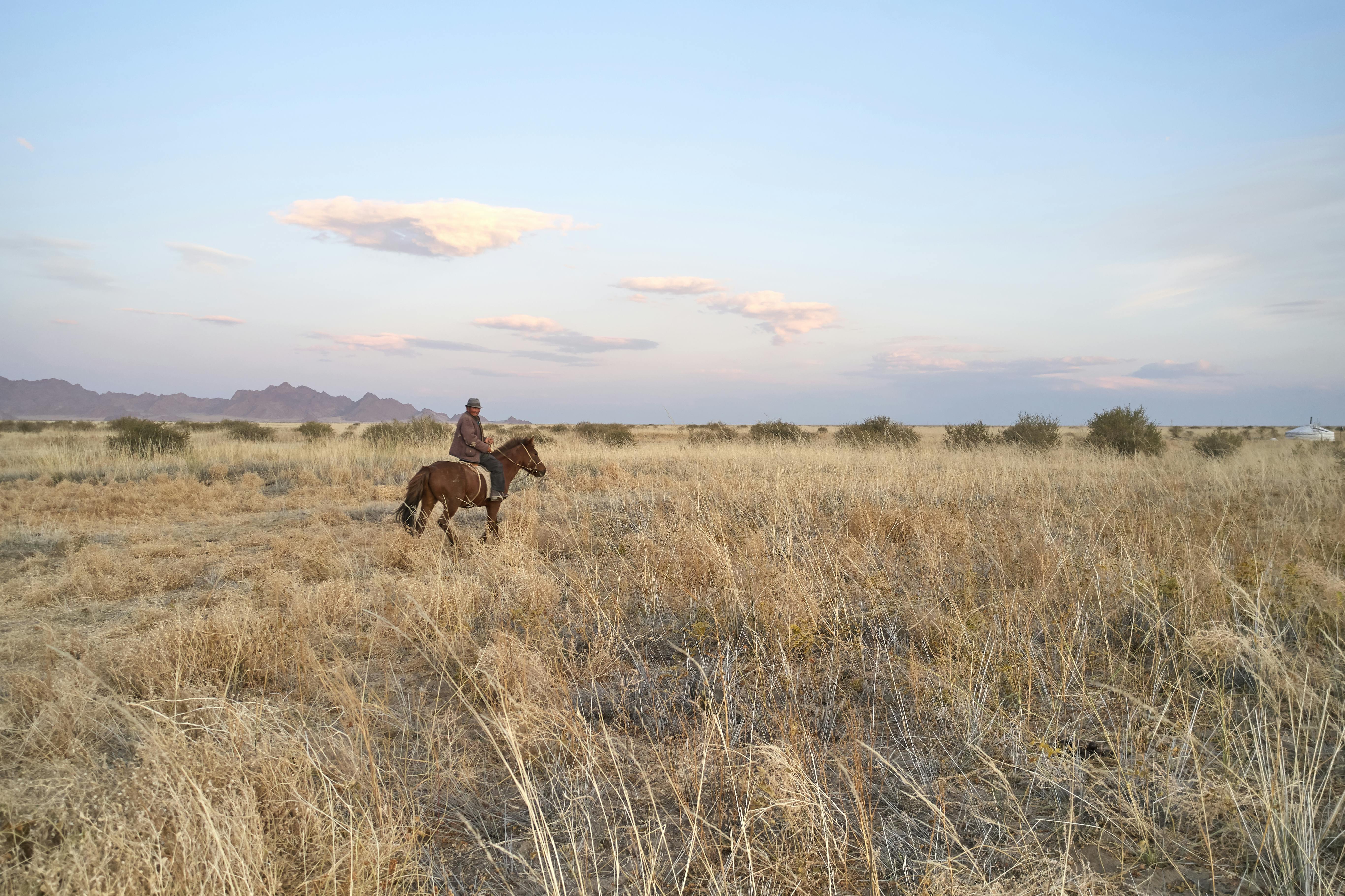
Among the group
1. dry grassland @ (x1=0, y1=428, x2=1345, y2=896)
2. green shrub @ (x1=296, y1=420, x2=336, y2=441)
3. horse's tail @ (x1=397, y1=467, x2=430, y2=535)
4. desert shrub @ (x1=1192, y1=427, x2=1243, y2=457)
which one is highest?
desert shrub @ (x1=1192, y1=427, x2=1243, y2=457)

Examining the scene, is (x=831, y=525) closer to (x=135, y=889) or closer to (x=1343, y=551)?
(x=1343, y=551)

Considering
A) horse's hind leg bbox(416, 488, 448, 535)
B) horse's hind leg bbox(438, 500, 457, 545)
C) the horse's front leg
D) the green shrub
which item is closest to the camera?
horse's hind leg bbox(438, 500, 457, 545)

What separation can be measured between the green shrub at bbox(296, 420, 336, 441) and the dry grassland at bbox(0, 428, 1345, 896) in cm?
2898

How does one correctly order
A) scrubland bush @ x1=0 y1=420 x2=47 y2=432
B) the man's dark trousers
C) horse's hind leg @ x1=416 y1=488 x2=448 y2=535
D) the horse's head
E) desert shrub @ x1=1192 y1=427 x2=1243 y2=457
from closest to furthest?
horse's hind leg @ x1=416 y1=488 x2=448 y2=535 → the man's dark trousers → the horse's head → desert shrub @ x1=1192 y1=427 x2=1243 y2=457 → scrubland bush @ x1=0 y1=420 x2=47 y2=432

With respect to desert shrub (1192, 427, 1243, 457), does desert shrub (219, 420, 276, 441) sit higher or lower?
lower

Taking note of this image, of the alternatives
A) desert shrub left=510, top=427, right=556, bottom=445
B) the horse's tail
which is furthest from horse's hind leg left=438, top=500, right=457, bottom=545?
desert shrub left=510, top=427, right=556, bottom=445

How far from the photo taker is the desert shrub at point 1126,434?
1973 cm

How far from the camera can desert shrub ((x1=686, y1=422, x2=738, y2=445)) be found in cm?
2633

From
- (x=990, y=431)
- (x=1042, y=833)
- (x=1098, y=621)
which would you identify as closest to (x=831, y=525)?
(x=1098, y=621)

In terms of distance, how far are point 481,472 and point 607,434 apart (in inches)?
1040

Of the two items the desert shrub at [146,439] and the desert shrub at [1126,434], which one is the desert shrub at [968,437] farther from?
the desert shrub at [146,439]

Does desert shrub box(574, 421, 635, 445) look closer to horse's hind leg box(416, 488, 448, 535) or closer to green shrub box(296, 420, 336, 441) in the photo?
green shrub box(296, 420, 336, 441)

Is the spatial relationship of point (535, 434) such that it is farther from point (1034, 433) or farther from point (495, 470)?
point (1034, 433)

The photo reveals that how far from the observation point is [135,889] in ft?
5.42
